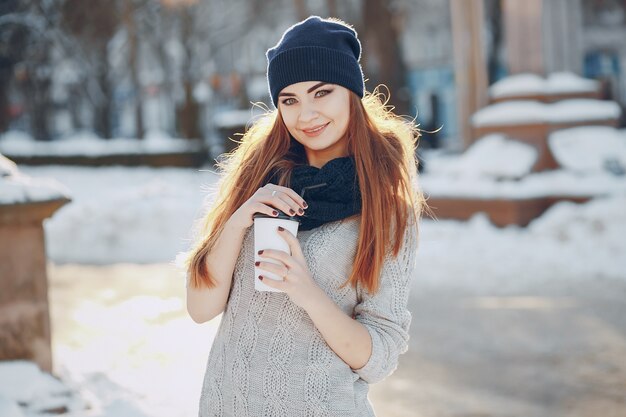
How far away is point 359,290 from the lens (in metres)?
2.33

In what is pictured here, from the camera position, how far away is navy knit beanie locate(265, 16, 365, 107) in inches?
92.6

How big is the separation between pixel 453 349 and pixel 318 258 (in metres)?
3.97

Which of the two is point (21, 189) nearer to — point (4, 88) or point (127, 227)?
point (127, 227)

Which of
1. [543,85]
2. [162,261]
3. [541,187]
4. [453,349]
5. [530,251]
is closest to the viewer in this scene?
[453,349]

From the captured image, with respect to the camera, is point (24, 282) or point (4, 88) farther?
point (4, 88)

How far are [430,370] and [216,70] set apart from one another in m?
44.0

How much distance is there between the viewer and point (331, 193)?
2305mm

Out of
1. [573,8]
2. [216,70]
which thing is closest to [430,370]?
[573,8]

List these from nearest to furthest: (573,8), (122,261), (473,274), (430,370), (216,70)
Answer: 1. (430,370)
2. (473,274)
3. (122,261)
4. (573,8)
5. (216,70)

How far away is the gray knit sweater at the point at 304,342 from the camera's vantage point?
224cm

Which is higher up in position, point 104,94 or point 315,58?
point 104,94

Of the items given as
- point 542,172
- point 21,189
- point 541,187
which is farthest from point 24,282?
point 542,172

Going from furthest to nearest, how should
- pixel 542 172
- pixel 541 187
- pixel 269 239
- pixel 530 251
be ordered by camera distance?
pixel 542 172 → pixel 541 187 → pixel 530 251 → pixel 269 239

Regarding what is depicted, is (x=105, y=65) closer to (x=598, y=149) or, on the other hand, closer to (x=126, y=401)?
(x=598, y=149)
